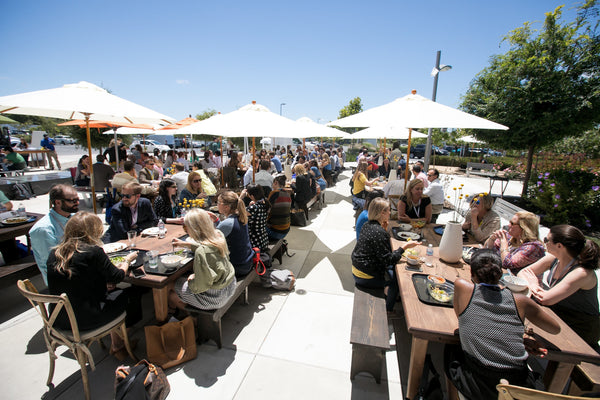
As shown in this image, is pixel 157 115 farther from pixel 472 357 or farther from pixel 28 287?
pixel 472 357

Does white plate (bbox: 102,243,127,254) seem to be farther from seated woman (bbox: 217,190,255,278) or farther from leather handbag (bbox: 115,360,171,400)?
leather handbag (bbox: 115,360,171,400)

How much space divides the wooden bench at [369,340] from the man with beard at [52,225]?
3.29 meters

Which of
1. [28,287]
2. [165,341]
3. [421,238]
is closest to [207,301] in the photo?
[165,341]

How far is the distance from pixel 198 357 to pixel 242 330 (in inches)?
22.7

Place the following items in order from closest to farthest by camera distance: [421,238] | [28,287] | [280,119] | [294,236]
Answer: [28,287] < [421,238] < [280,119] < [294,236]

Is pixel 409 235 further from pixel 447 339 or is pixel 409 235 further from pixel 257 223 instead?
pixel 257 223

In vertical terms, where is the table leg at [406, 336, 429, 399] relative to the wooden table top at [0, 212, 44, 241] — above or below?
below

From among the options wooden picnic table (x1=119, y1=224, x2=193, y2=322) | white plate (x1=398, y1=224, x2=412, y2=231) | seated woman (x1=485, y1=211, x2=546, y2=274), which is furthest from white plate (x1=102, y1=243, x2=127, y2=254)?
seated woman (x1=485, y1=211, x2=546, y2=274)

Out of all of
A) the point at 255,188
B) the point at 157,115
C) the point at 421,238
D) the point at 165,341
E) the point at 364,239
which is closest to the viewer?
the point at 165,341

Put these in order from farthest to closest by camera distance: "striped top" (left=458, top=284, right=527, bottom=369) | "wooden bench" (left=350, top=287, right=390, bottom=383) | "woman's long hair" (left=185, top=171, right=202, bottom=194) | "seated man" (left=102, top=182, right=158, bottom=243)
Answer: "woman's long hair" (left=185, top=171, right=202, bottom=194) → "seated man" (left=102, top=182, right=158, bottom=243) → "wooden bench" (left=350, top=287, right=390, bottom=383) → "striped top" (left=458, top=284, right=527, bottom=369)

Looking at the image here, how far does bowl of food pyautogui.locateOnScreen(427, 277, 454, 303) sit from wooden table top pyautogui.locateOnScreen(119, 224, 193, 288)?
2.58 m

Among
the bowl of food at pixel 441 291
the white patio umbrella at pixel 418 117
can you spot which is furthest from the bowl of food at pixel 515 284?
the white patio umbrella at pixel 418 117

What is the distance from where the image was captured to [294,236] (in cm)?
651

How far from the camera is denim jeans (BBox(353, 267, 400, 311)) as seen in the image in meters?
3.30
